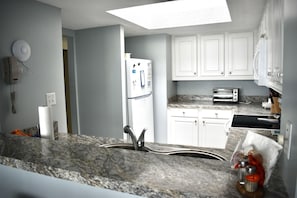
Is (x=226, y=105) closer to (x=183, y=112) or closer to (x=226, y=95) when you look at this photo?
(x=226, y=95)

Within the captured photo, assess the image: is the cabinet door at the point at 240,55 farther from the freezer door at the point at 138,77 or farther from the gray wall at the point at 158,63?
the freezer door at the point at 138,77

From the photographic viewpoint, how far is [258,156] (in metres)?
0.74

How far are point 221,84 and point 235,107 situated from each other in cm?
77

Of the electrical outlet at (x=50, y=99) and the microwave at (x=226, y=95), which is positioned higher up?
the electrical outlet at (x=50, y=99)

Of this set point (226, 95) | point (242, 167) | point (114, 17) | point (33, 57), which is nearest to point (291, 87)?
point (242, 167)

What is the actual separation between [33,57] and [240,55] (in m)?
3.03

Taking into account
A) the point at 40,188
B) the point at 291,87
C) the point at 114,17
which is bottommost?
the point at 40,188

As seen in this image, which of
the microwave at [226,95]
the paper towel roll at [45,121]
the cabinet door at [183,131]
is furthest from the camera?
the microwave at [226,95]

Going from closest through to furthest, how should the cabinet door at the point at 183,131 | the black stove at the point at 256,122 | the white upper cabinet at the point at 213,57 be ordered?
the black stove at the point at 256,122 → the white upper cabinet at the point at 213,57 → the cabinet door at the point at 183,131

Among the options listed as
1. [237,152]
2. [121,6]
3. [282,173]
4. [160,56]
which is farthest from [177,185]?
[160,56]

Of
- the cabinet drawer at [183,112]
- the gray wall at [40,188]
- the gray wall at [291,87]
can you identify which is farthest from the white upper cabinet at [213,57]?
the gray wall at [40,188]

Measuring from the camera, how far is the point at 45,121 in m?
1.65

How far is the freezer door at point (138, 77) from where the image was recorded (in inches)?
127

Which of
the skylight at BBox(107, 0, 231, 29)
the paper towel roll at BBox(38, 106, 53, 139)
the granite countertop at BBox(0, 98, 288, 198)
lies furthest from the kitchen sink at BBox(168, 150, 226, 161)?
the skylight at BBox(107, 0, 231, 29)
